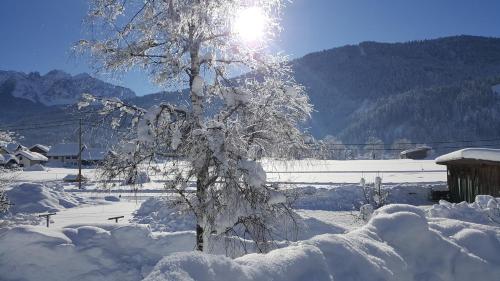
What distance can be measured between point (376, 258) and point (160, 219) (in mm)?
17022

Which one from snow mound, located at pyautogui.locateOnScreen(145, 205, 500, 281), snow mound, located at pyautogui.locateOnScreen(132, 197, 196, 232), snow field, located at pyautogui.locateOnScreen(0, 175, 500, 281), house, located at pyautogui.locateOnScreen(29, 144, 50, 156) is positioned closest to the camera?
snow mound, located at pyautogui.locateOnScreen(145, 205, 500, 281)

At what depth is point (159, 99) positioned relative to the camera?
812cm

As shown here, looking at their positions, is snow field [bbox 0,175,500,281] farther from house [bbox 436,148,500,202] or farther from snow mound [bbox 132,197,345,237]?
house [bbox 436,148,500,202]

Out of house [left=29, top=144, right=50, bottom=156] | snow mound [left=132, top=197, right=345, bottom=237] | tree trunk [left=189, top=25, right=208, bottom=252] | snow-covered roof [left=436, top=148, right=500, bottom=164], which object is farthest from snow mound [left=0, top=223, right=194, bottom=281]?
house [left=29, top=144, right=50, bottom=156]

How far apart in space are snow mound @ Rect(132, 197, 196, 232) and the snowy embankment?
7129 mm

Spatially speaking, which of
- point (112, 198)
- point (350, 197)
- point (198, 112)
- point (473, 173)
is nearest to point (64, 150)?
point (112, 198)

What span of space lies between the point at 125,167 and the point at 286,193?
2.88m

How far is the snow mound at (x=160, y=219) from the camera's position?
17661 millimetres

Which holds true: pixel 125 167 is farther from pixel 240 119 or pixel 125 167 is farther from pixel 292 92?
Answer: pixel 292 92

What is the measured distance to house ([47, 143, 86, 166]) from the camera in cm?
11000

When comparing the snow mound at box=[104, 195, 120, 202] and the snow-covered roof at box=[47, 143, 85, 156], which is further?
the snow-covered roof at box=[47, 143, 85, 156]

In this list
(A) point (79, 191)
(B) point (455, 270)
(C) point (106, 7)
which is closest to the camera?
(B) point (455, 270)

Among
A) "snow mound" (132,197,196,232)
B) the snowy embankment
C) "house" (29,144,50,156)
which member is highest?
"house" (29,144,50,156)

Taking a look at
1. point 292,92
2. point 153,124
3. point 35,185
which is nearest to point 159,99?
point 153,124
